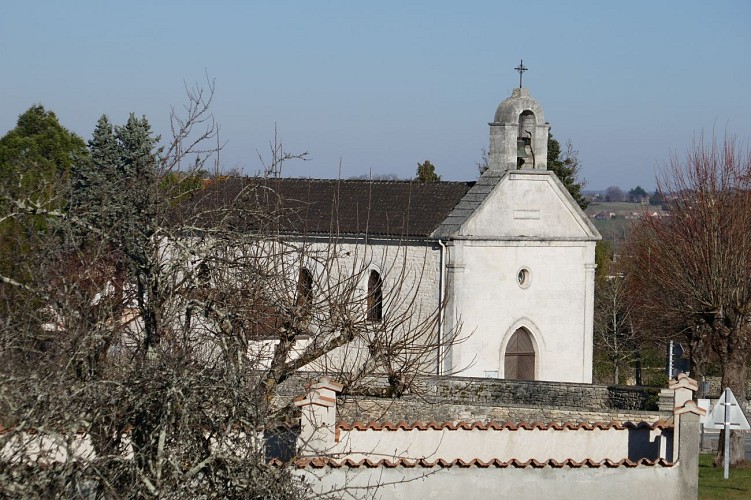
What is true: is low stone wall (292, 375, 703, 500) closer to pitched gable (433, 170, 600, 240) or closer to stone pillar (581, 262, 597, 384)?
pitched gable (433, 170, 600, 240)

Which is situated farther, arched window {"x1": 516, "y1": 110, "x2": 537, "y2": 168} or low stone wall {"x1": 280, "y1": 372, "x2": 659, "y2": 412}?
arched window {"x1": 516, "y1": 110, "x2": 537, "y2": 168}

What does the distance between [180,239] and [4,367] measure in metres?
1.60

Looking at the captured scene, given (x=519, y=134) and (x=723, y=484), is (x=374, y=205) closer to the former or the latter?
(x=519, y=134)

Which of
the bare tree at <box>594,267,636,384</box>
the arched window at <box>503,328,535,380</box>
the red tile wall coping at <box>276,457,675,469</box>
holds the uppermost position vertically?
the bare tree at <box>594,267,636,384</box>

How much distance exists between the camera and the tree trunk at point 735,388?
71.6 ft

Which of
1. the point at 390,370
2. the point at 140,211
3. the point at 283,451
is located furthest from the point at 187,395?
the point at 390,370

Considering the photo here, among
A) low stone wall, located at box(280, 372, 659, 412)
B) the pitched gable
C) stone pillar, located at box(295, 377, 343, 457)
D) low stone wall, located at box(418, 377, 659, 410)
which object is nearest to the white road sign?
low stone wall, located at box(280, 372, 659, 412)

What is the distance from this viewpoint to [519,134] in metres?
27.6

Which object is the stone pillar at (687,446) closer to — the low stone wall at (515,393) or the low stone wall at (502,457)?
the low stone wall at (502,457)

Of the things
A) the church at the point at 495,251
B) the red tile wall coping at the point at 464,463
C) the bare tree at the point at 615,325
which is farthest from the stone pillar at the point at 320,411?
the bare tree at the point at 615,325

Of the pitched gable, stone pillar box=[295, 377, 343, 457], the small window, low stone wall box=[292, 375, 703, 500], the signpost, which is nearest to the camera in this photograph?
low stone wall box=[292, 375, 703, 500]

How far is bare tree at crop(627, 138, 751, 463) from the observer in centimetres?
2331

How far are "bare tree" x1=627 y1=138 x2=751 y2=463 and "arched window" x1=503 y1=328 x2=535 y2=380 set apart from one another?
10.8 ft

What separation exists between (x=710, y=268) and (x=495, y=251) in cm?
513
